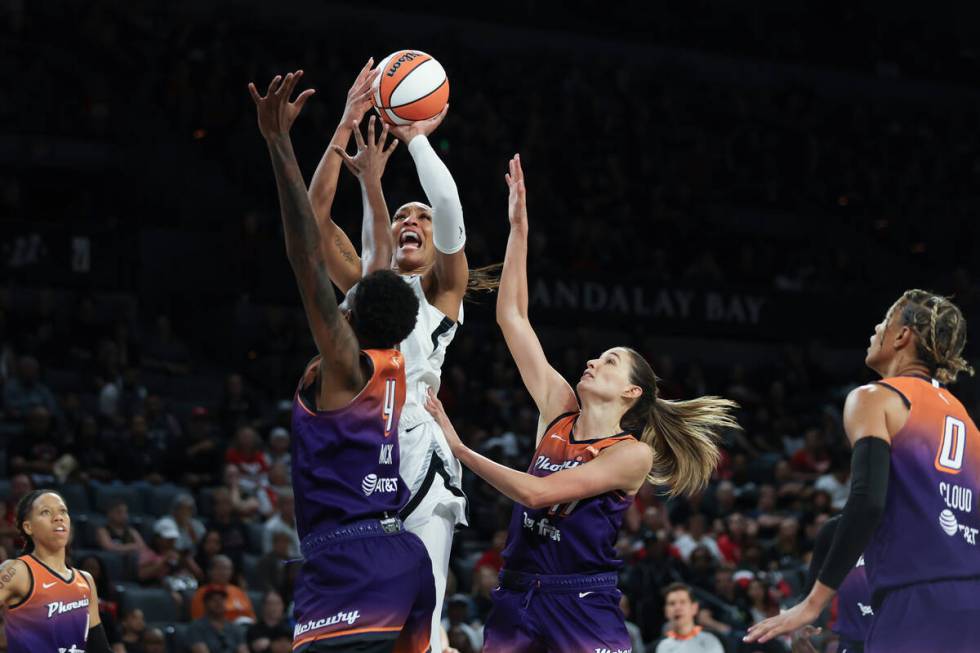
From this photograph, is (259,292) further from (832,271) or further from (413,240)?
(413,240)

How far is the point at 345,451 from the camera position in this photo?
4641 mm

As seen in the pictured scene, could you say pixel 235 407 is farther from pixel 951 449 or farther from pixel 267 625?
pixel 951 449

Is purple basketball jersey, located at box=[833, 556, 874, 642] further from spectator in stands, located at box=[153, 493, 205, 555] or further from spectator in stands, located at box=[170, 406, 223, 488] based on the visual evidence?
spectator in stands, located at box=[170, 406, 223, 488]

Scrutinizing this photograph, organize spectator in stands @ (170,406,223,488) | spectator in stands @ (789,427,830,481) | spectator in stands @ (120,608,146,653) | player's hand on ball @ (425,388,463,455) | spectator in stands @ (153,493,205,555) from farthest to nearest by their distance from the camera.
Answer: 1. spectator in stands @ (789,427,830,481)
2. spectator in stands @ (170,406,223,488)
3. spectator in stands @ (153,493,205,555)
4. spectator in stands @ (120,608,146,653)
5. player's hand on ball @ (425,388,463,455)

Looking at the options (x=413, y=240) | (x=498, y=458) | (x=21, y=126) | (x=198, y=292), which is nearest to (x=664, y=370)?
(x=498, y=458)

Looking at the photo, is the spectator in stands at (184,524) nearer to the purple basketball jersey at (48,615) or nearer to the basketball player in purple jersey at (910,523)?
the purple basketball jersey at (48,615)

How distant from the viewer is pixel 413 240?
238 inches

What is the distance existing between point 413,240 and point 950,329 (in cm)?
237

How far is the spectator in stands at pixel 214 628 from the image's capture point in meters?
10.7

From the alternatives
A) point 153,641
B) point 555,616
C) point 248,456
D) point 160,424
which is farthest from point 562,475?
point 160,424

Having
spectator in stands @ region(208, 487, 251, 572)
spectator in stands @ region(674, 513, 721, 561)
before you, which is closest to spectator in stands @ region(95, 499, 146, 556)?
spectator in stands @ region(208, 487, 251, 572)

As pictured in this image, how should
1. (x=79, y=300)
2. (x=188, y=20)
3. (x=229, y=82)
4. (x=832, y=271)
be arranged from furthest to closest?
(x=832, y=271), (x=188, y=20), (x=229, y=82), (x=79, y=300)

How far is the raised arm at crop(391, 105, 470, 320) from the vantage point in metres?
5.54

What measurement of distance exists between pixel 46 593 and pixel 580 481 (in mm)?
3922
